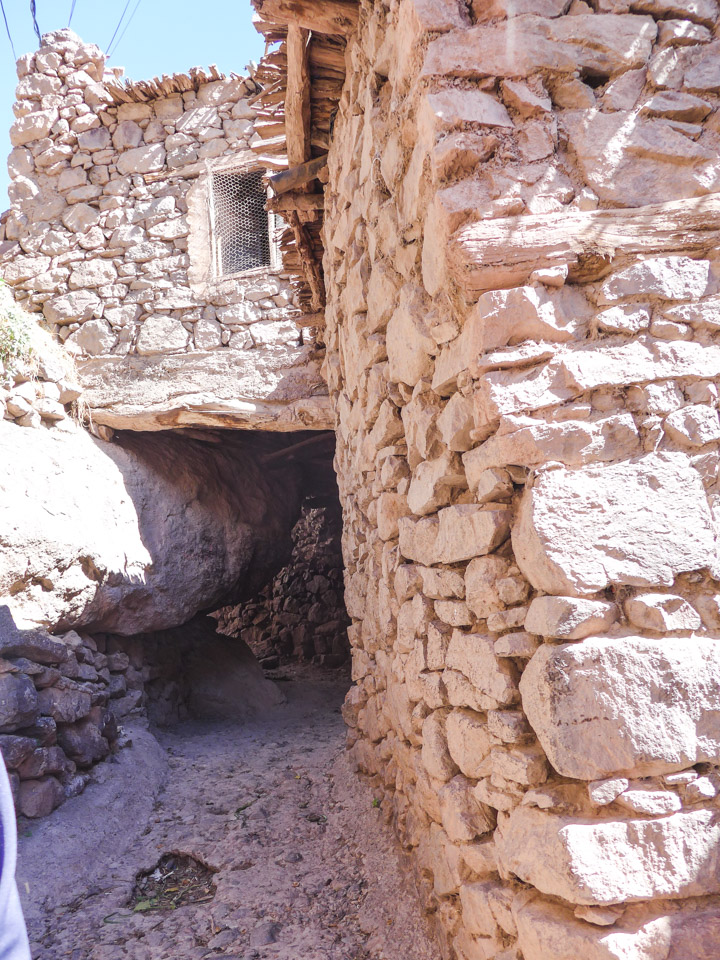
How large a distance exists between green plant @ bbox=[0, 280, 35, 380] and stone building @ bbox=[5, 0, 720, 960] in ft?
12.1

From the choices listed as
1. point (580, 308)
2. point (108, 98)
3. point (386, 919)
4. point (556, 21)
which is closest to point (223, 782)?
point (386, 919)

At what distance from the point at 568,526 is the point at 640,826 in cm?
55

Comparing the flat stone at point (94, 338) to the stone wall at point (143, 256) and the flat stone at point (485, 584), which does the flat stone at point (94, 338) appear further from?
the flat stone at point (485, 584)

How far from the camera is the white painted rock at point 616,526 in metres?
1.34

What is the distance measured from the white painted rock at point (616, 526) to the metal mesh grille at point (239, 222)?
4823mm

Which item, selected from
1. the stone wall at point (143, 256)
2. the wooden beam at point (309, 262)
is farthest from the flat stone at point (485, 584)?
the stone wall at point (143, 256)

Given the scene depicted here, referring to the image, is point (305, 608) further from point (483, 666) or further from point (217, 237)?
point (483, 666)

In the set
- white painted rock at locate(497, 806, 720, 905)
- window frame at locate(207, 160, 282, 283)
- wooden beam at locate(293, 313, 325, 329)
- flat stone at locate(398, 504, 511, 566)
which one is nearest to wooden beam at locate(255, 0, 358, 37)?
flat stone at locate(398, 504, 511, 566)

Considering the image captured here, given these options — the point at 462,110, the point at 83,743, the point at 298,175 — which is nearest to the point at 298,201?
the point at 298,175

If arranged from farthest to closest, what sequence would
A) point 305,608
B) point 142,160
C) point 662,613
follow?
point 305,608
point 142,160
point 662,613

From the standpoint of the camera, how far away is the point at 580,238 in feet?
4.97

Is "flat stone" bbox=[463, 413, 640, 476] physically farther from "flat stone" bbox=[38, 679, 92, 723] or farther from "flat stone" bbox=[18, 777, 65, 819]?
"flat stone" bbox=[38, 679, 92, 723]

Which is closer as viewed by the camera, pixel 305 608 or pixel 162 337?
pixel 162 337

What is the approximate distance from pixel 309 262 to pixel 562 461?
2848 millimetres
